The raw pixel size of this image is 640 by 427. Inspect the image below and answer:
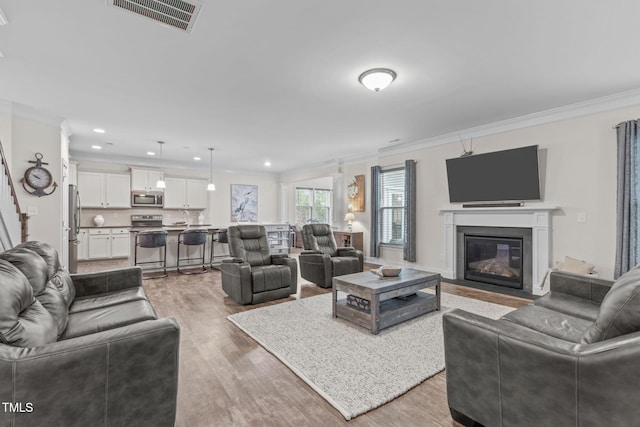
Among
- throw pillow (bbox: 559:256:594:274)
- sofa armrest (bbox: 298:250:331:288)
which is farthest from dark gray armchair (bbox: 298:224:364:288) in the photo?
throw pillow (bbox: 559:256:594:274)

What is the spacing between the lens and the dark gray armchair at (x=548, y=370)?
1.16m

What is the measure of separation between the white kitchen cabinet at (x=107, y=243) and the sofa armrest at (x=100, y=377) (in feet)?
24.3

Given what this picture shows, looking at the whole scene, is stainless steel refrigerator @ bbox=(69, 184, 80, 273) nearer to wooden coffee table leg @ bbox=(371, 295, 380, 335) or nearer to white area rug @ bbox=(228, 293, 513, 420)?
white area rug @ bbox=(228, 293, 513, 420)

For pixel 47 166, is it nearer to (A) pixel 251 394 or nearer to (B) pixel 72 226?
(B) pixel 72 226

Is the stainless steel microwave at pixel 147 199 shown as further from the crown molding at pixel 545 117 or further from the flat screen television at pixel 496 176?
the flat screen television at pixel 496 176

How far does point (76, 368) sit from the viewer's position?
128cm

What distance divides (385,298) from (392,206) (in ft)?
13.0

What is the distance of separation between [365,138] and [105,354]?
528cm

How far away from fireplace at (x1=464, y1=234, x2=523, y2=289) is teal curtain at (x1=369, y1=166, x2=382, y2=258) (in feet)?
6.54

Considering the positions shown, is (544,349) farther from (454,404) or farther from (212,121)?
(212,121)

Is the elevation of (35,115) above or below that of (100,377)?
above

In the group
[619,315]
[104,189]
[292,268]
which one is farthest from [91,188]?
[619,315]

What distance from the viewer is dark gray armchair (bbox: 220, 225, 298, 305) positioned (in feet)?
12.7

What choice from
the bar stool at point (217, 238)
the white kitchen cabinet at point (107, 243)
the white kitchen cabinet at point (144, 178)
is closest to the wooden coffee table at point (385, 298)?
the bar stool at point (217, 238)
